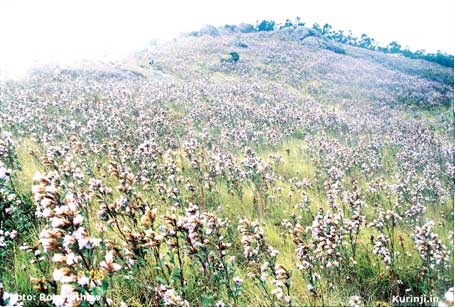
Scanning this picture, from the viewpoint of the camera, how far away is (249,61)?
1567 inches

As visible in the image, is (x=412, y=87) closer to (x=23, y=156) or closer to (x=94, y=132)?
(x=94, y=132)

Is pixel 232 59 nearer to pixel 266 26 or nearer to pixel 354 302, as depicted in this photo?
pixel 354 302

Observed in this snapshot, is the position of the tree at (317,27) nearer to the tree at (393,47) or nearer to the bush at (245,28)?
the tree at (393,47)

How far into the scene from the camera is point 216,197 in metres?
6.90

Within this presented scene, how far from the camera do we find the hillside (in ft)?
10.0

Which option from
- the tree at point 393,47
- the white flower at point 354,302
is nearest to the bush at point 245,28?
the tree at point 393,47

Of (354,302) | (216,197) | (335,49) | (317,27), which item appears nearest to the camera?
(354,302)

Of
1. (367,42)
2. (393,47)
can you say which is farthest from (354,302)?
(393,47)

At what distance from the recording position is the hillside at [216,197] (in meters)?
3.05

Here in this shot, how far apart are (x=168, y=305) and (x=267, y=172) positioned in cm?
595

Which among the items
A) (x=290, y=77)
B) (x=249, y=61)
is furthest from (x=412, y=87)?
(x=249, y=61)

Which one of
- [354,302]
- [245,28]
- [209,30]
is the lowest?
[354,302]

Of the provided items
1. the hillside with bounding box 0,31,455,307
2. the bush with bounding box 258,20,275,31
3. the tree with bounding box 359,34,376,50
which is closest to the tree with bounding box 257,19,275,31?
the bush with bounding box 258,20,275,31

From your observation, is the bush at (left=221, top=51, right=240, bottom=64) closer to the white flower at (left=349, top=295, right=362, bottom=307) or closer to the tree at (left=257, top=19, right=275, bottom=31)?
the white flower at (left=349, top=295, right=362, bottom=307)
